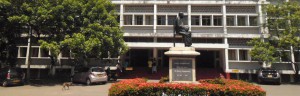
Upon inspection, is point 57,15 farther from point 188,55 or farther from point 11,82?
point 188,55

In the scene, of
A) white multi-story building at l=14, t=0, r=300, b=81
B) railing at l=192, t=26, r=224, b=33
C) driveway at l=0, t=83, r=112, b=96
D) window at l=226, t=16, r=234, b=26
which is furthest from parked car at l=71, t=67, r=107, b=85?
window at l=226, t=16, r=234, b=26

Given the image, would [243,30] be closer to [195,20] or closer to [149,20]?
[195,20]

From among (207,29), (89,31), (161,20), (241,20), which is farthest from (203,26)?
(89,31)

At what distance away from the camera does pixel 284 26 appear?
20.8 meters

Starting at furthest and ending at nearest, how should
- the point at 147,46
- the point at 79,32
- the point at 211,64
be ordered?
the point at 211,64 → the point at 147,46 → the point at 79,32

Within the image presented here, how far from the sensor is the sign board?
37.2ft

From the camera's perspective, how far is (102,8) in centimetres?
1986

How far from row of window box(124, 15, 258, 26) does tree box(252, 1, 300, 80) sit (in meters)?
2.87

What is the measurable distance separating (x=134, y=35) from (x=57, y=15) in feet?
26.4

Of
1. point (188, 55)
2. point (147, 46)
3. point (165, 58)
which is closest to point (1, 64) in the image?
point (147, 46)

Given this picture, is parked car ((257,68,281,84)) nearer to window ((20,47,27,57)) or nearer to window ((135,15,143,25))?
window ((135,15,143,25))

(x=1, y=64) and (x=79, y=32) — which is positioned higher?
(x=79, y=32)

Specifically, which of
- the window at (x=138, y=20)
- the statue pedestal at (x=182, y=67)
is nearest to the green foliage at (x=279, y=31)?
the window at (x=138, y=20)

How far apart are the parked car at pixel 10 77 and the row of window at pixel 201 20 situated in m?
11.0
